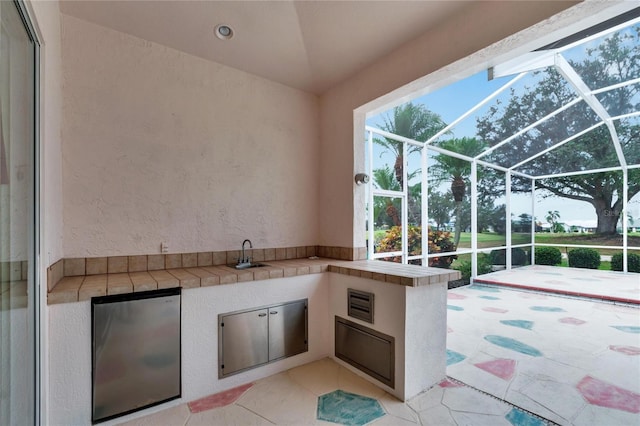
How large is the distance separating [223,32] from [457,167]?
6341 mm

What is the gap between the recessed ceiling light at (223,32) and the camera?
281 cm

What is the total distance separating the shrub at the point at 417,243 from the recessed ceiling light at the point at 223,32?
13.6ft

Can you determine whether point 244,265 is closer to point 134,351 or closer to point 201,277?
point 201,277

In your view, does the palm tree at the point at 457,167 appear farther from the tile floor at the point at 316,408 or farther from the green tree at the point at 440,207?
the tile floor at the point at 316,408

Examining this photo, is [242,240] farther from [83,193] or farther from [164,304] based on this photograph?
[83,193]

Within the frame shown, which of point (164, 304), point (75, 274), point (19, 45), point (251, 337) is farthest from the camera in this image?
point (251, 337)

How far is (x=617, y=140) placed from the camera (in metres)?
6.73

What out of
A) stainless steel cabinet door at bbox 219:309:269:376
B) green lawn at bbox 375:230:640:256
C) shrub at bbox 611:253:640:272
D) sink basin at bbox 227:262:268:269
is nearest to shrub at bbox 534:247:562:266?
green lawn at bbox 375:230:640:256

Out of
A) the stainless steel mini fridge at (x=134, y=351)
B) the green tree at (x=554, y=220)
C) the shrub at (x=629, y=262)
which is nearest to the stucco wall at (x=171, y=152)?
the stainless steel mini fridge at (x=134, y=351)

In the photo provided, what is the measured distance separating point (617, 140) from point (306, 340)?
836 cm

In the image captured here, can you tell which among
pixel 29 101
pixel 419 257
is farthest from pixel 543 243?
pixel 29 101

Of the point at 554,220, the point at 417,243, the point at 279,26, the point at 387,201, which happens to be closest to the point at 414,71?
the point at 279,26

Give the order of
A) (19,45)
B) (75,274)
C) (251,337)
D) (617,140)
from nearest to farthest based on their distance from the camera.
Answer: (19,45)
(75,274)
(251,337)
(617,140)

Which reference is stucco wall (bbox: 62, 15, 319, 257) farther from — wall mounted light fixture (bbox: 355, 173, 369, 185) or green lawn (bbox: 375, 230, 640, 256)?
green lawn (bbox: 375, 230, 640, 256)
